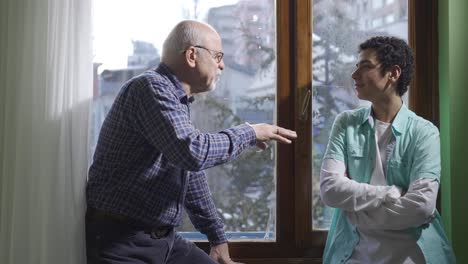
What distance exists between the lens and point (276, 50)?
7.07 feet

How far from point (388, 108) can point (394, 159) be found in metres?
0.23

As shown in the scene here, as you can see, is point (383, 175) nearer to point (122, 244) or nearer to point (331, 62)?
point (331, 62)

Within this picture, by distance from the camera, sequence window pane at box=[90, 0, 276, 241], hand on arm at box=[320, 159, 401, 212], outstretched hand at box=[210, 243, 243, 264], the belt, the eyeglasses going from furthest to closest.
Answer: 1. window pane at box=[90, 0, 276, 241]
2. outstretched hand at box=[210, 243, 243, 264]
3. hand on arm at box=[320, 159, 401, 212]
4. the eyeglasses
5. the belt

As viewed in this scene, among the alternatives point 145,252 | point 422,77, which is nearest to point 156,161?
point 145,252

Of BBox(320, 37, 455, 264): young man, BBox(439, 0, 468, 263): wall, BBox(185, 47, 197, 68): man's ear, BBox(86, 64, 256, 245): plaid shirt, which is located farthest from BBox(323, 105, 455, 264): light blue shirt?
BBox(185, 47, 197, 68): man's ear

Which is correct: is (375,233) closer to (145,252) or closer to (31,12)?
(145,252)

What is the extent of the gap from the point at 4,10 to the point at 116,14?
0.52m

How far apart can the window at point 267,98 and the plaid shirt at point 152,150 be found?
502 mm

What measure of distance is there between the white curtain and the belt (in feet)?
0.12

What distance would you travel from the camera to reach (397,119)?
1933 millimetres

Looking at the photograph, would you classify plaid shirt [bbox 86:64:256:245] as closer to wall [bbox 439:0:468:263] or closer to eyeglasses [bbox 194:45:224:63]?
eyeglasses [bbox 194:45:224:63]

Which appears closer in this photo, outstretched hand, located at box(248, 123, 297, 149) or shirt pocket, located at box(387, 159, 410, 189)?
outstretched hand, located at box(248, 123, 297, 149)

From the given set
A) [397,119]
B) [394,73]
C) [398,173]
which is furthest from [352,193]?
[394,73]

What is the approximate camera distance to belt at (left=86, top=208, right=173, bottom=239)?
155 cm
